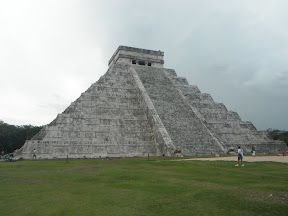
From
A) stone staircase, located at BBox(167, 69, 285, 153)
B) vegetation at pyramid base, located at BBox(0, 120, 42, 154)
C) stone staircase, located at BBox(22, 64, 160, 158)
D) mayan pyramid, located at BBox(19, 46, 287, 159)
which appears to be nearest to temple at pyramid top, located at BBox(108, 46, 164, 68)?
mayan pyramid, located at BBox(19, 46, 287, 159)

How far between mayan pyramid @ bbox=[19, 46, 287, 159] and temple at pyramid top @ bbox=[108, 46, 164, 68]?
3285 millimetres

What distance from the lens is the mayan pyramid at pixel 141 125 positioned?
56.8ft

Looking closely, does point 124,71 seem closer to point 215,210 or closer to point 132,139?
point 132,139

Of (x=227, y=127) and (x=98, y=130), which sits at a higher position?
(x=227, y=127)

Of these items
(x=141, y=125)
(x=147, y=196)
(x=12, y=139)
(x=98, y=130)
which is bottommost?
(x=147, y=196)

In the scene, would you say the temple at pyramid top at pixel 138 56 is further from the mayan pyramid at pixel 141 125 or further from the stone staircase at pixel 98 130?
the stone staircase at pixel 98 130

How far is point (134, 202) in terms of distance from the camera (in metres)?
5.27

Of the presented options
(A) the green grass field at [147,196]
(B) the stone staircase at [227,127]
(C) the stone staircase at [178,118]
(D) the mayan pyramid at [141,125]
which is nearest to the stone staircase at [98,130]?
(D) the mayan pyramid at [141,125]

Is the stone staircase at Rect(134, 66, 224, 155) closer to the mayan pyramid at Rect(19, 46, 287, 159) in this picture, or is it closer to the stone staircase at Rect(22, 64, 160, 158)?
the mayan pyramid at Rect(19, 46, 287, 159)

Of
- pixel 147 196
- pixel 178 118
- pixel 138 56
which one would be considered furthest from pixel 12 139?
pixel 147 196

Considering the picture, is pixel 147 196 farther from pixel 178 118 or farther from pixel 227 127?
pixel 227 127

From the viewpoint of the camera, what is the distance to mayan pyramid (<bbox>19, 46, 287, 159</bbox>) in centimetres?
1731

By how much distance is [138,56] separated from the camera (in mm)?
31031

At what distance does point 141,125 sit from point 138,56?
13284 mm
